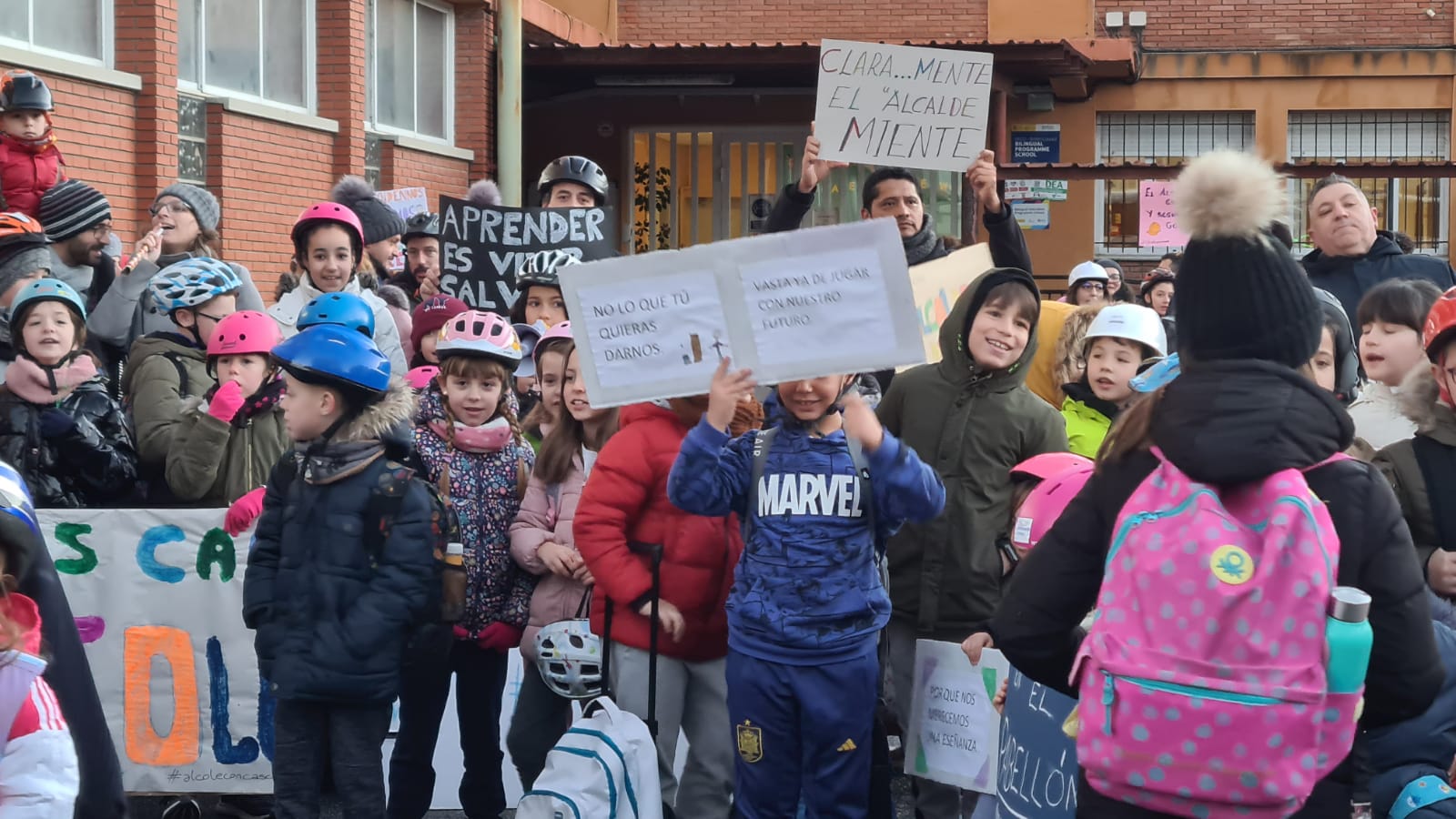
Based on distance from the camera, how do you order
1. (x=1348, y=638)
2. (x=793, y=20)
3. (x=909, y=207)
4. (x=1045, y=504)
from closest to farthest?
(x=1348, y=638), (x=1045, y=504), (x=909, y=207), (x=793, y=20)

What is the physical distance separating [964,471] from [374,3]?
12750mm

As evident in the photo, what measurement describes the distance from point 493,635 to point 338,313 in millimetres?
1174

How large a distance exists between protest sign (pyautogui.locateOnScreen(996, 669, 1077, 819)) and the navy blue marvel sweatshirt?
19.6 inches

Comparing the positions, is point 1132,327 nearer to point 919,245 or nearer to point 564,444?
point 919,245

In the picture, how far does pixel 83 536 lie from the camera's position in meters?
5.97

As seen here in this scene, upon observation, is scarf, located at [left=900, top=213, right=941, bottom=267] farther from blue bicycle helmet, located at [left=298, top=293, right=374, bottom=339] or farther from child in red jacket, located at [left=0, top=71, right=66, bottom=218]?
child in red jacket, located at [left=0, top=71, right=66, bottom=218]

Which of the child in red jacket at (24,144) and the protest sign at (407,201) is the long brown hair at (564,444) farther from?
the protest sign at (407,201)

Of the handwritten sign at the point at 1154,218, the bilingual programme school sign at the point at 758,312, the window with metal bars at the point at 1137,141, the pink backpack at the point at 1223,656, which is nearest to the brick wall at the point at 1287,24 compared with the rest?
the window with metal bars at the point at 1137,141

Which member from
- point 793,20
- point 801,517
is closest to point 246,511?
point 801,517

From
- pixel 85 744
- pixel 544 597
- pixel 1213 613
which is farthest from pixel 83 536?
pixel 1213 613

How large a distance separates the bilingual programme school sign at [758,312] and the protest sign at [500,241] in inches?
137

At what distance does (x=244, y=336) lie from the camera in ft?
19.0

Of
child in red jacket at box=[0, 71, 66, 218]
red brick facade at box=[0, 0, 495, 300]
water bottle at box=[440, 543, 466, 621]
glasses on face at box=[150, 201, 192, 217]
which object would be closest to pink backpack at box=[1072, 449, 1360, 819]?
water bottle at box=[440, 543, 466, 621]

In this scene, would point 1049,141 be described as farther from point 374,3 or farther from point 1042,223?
point 374,3
